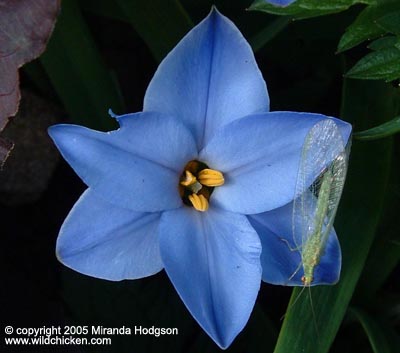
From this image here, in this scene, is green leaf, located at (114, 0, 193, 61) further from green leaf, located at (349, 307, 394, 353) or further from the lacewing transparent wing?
green leaf, located at (349, 307, 394, 353)

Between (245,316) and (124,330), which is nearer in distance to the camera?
(245,316)

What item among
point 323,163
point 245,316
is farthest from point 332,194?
point 245,316

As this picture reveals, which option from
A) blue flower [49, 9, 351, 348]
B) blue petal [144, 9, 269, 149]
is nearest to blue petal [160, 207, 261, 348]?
blue flower [49, 9, 351, 348]

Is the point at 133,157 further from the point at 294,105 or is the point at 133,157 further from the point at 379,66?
the point at 294,105

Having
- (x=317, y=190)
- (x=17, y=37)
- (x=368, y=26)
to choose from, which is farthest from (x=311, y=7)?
(x=17, y=37)

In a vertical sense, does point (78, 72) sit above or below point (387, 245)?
above

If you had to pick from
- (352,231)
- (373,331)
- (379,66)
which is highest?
(379,66)

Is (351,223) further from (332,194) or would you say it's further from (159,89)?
(159,89)
